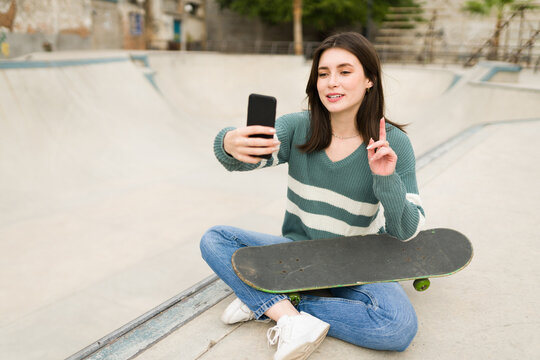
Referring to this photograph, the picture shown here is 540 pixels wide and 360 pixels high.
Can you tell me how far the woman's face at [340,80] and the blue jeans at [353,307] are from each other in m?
0.77

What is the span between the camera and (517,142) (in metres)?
5.37

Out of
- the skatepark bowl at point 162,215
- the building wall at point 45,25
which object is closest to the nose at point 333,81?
the skatepark bowl at point 162,215

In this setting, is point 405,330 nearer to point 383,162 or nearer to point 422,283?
point 422,283

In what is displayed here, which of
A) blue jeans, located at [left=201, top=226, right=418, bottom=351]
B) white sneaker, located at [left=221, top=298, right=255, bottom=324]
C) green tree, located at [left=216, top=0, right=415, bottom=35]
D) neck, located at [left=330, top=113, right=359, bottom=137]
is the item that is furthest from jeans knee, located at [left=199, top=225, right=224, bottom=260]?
green tree, located at [left=216, top=0, right=415, bottom=35]

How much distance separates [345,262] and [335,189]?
0.31 meters

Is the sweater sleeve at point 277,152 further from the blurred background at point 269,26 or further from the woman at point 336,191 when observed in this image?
the blurred background at point 269,26

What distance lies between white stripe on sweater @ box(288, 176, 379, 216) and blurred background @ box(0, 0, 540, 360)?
0.56 m

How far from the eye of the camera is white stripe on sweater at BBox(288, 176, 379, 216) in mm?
1890

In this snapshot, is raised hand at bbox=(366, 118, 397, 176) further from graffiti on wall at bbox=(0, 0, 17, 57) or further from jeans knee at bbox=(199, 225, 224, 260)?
graffiti on wall at bbox=(0, 0, 17, 57)

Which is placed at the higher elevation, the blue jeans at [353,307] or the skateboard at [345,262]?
the skateboard at [345,262]

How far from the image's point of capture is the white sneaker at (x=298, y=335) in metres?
1.56

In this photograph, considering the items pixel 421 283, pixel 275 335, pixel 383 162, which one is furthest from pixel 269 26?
pixel 275 335

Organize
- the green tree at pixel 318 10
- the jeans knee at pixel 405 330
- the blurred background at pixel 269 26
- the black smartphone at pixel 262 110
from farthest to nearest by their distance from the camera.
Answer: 1. the green tree at pixel 318 10
2. the blurred background at pixel 269 26
3. the jeans knee at pixel 405 330
4. the black smartphone at pixel 262 110

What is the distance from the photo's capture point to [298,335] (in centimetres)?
161
